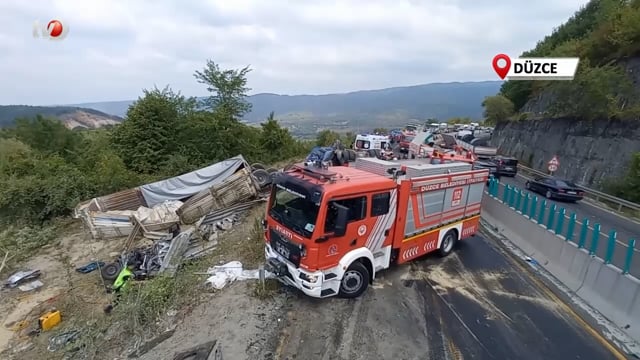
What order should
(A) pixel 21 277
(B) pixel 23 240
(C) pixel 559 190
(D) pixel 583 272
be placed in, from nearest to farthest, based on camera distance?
1. (D) pixel 583 272
2. (A) pixel 21 277
3. (B) pixel 23 240
4. (C) pixel 559 190

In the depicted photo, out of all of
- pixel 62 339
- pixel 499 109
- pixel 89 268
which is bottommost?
pixel 89 268

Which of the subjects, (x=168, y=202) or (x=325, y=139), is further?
(x=325, y=139)

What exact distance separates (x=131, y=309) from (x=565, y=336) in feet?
28.6

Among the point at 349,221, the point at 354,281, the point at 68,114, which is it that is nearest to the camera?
the point at 349,221

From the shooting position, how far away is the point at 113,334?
22.2 feet

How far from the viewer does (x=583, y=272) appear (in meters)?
8.40

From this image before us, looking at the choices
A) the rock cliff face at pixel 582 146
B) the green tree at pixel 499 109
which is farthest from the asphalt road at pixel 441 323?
the green tree at pixel 499 109

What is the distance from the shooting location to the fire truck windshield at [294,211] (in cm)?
679

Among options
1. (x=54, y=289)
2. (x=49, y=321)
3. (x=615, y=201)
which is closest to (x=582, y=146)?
(x=615, y=201)

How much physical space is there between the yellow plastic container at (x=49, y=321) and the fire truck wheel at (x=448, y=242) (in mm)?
10515

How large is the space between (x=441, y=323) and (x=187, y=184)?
549 inches

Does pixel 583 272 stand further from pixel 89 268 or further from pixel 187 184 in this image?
pixel 187 184

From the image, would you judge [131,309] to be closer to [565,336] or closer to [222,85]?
[565,336]

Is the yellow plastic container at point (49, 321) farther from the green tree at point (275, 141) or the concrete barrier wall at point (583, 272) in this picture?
the green tree at point (275, 141)
